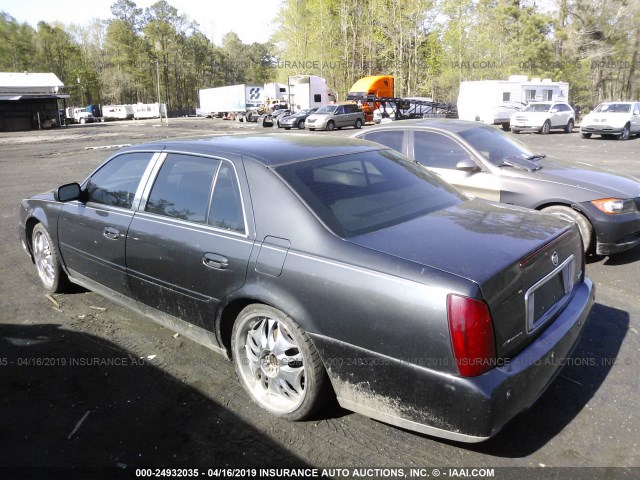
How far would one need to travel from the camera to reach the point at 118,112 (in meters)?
68.1

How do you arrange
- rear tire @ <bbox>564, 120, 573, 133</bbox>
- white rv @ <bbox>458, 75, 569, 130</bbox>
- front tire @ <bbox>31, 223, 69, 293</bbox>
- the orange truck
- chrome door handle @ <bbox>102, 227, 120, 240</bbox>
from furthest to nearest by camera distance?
the orange truck < white rv @ <bbox>458, 75, 569, 130</bbox> < rear tire @ <bbox>564, 120, 573, 133</bbox> < front tire @ <bbox>31, 223, 69, 293</bbox> < chrome door handle @ <bbox>102, 227, 120, 240</bbox>

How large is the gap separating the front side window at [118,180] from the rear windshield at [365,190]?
144cm

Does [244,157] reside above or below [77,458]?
above

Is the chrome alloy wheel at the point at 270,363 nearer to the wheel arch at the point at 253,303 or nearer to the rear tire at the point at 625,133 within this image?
the wheel arch at the point at 253,303

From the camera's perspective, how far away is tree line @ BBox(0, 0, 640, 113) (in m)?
43.4

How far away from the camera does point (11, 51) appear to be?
259 ft

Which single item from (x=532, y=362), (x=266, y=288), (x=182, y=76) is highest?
(x=182, y=76)

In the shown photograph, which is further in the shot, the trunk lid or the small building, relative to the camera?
the small building

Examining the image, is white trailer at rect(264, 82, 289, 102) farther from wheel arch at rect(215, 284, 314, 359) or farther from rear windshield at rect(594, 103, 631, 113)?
wheel arch at rect(215, 284, 314, 359)

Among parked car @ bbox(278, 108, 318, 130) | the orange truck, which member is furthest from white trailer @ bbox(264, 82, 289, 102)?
parked car @ bbox(278, 108, 318, 130)

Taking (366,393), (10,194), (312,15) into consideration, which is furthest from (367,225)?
(312,15)

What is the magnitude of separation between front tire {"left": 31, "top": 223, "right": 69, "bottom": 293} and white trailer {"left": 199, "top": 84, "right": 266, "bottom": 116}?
154 feet

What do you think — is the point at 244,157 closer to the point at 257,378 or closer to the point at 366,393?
the point at 257,378

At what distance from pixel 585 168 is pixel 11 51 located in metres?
94.0
